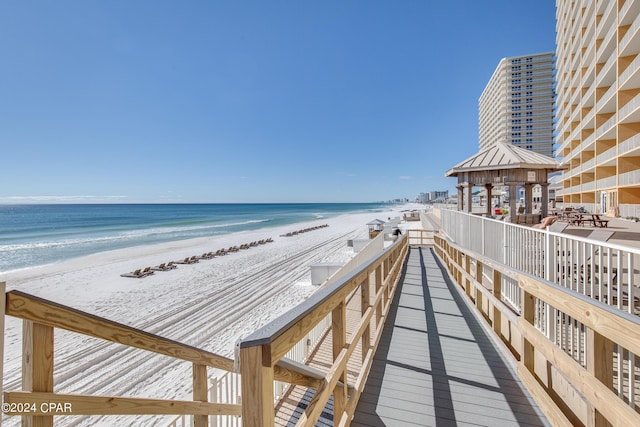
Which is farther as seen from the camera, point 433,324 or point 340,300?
point 433,324

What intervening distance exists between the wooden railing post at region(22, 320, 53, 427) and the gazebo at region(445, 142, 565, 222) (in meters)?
9.57

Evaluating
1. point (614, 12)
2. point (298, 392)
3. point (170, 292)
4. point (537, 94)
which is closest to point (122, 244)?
point (170, 292)

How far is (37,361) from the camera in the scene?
1110 mm

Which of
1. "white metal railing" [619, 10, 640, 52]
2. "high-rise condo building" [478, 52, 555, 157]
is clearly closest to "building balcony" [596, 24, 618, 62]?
"white metal railing" [619, 10, 640, 52]

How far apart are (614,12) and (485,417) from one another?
31.2m

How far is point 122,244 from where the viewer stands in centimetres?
2886

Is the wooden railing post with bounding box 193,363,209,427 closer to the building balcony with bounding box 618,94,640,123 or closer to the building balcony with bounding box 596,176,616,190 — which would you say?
the building balcony with bounding box 618,94,640,123

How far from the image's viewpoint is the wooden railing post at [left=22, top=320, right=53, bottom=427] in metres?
1.07

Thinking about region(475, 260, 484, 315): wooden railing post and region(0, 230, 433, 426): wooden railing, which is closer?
region(0, 230, 433, 426): wooden railing

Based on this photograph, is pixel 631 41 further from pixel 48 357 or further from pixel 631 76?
pixel 48 357

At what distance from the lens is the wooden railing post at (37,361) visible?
42.0 inches

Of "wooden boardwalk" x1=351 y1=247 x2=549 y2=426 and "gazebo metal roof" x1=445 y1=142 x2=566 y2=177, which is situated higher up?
"gazebo metal roof" x1=445 y1=142 x2=566 y2=177

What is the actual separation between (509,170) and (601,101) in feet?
79.8

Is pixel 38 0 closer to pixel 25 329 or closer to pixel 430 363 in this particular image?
pixel 25 329
